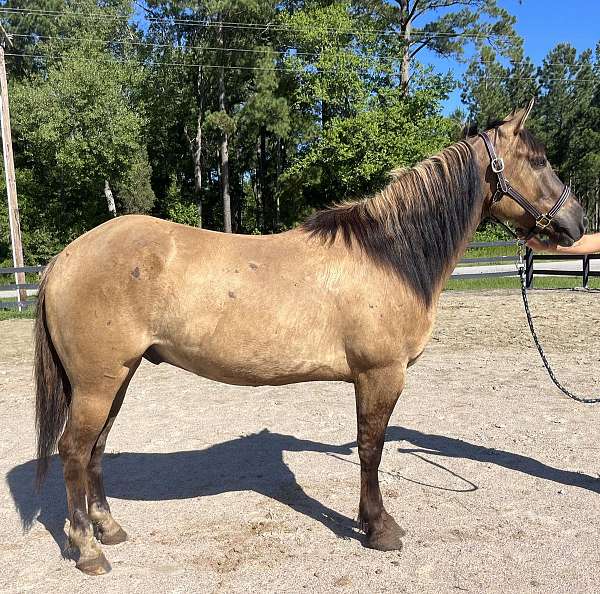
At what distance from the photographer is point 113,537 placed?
Answer: 3031 millimetres

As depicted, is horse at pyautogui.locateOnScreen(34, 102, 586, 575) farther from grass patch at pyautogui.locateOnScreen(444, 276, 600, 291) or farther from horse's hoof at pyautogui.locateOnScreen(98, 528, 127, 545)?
grass patch at pyautogui.locateOnScreen(444, 276, 600, 291)

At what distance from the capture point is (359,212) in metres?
3.05

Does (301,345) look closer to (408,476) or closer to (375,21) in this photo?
(408,476)

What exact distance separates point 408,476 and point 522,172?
7.49ft

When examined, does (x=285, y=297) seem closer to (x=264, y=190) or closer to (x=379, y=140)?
(x=379, y=140)

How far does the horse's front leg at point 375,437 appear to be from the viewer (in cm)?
285

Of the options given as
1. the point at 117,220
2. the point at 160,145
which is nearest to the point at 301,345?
the point at 117,220

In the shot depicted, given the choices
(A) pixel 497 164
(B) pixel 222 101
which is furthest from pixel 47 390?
(B) pixel 222 101

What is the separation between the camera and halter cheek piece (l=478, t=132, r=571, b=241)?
116 inches

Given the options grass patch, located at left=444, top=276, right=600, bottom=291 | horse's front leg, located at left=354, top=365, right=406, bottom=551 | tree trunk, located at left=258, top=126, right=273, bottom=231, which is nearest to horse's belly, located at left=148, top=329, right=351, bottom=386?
horse's front leg, located at left=354, top=365, right=406, bottom=551

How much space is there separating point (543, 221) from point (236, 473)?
9.26ft

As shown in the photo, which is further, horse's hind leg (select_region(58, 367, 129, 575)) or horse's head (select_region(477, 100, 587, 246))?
horse's head (select_region(477, 100, 587, 246))

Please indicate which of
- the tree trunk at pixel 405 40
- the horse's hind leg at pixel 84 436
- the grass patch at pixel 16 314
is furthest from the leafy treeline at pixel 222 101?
the horse's hind leg at pixel 84 436

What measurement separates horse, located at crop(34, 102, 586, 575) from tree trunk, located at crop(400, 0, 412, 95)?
2660 centimetres
